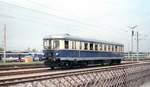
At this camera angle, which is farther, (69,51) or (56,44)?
(56,44)

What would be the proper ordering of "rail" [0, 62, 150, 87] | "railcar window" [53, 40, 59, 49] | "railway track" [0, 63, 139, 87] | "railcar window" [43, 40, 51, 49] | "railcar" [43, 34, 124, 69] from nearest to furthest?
"railway track" [0, 63, 139, 87]
"rail" [0, 62, 150, 87]
"railcar" [43, 34, 124, 69]
"railcar window" [53, 40, 59, 49]
"railcar window" [43, 40, 51, 49]

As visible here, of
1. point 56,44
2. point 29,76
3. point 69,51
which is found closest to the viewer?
point 29,76

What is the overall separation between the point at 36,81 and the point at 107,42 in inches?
855

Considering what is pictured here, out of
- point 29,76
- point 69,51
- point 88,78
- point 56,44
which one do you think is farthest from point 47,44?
point 29,76

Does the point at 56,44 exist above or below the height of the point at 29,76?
above

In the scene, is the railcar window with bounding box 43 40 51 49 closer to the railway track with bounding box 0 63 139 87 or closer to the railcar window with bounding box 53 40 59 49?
the railcar window with bounding box 53 40 59 49

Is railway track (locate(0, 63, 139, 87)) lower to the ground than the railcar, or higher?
lower

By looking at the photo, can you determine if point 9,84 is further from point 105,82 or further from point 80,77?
point 105,82

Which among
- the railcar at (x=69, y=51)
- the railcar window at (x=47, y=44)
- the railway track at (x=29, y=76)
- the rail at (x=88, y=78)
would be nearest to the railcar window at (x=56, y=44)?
the railcar at (x=69, y=51)

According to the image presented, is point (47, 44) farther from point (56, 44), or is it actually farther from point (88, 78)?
point (88, 78)

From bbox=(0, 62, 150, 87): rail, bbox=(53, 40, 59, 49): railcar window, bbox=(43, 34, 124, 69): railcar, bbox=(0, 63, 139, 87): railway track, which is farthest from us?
bbox=(53, 40, 59, 49): railcar window

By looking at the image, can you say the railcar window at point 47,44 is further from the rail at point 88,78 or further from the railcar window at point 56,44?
the rail at point 88,78

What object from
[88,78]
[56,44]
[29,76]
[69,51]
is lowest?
[88,78]

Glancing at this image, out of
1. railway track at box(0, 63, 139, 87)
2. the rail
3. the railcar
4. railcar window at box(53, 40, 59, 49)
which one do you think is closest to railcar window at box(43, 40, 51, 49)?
the railcar
